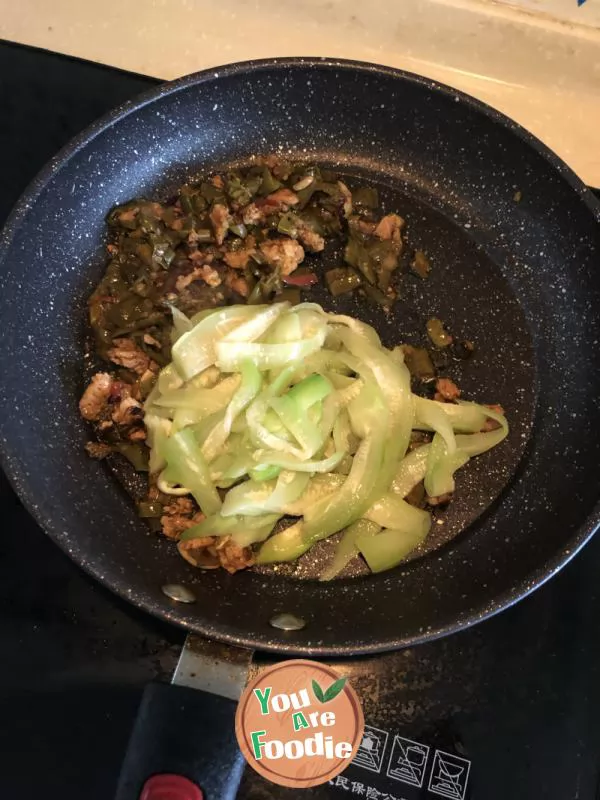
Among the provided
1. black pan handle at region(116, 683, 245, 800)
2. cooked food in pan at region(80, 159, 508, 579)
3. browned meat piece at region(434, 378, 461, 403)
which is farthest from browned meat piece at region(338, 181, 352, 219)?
black pan handle at region(116, 683, 245, 800)

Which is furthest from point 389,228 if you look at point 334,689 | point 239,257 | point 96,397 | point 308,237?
point 334,689

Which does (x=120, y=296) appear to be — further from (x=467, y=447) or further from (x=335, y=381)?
(x=467, y=447)

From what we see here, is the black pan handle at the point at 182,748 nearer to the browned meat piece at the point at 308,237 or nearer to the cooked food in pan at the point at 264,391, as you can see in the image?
the cooked food in pan at the point at 264,391

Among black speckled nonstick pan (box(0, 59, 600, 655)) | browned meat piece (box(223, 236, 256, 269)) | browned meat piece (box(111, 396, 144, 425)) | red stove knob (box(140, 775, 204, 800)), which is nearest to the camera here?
red stove knob (box(140, 775, 204, 800))

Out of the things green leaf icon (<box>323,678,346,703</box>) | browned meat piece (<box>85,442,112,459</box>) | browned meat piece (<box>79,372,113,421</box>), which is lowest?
green leaf icon (<box>323,678,346,703</box>)

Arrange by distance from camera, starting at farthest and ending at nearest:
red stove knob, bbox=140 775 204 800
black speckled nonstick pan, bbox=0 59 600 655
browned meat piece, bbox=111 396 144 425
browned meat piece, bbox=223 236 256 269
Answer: browned meat piece, bbox=223 236 256 269 → browned meat piece, bbox=111 396 144 425 → black speckled nonstick pan, bbox=0 59 600 655 → red stove knob, bbox=140 775 204 800

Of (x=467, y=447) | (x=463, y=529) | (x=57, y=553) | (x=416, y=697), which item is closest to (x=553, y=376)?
(x=467, y=447)

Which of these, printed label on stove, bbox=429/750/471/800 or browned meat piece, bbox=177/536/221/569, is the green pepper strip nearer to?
browned meat piece, bbox=177/536/221/569
